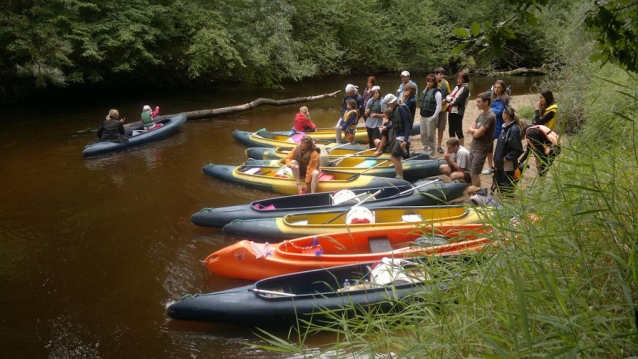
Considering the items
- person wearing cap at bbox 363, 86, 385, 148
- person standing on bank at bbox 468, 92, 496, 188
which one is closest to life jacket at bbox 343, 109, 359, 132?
person wearing cap at bbox 363, 86, 385, 148

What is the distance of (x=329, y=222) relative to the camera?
18.6 ft

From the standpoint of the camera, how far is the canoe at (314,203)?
6225mm

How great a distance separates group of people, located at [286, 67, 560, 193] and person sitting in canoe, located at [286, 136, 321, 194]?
4cm

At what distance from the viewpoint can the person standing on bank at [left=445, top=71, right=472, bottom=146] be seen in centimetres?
771

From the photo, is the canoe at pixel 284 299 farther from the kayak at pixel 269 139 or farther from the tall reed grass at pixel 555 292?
the kayak at pixel 269 139

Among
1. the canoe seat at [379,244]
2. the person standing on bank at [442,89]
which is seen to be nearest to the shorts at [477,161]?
the canoe seat at [379,244]

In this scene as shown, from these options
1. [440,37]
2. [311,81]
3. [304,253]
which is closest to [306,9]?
[311,81]

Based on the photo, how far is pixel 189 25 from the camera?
54.7ft

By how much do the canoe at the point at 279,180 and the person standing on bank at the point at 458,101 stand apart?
198 cm

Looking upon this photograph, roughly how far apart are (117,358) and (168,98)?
644 inches

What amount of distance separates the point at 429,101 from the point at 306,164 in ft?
9.10

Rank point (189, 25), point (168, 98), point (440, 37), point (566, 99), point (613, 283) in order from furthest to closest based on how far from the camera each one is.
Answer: point (440, 37) < point (168, 98) < point (189, 25) < point (566, 99) < point (613, 283)

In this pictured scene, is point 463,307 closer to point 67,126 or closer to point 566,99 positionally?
point 566,99

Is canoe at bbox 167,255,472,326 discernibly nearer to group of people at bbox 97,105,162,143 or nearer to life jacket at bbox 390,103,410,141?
life jacket at bbox 390,103,410,141
